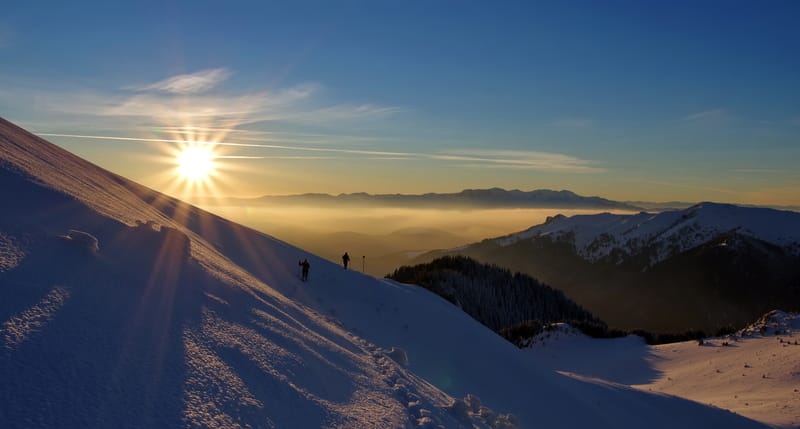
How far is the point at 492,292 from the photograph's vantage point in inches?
2682

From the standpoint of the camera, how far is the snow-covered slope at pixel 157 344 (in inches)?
208

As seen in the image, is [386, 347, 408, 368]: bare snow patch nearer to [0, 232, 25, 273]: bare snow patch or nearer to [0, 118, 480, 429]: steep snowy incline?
[0, 118, 480, 429]: steep snowy incline

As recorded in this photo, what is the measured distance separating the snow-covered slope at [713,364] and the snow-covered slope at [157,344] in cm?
1096

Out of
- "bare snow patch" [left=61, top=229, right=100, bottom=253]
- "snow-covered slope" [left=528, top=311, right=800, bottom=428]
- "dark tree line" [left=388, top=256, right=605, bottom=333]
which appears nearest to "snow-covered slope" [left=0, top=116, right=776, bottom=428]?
"bare snow patch" [left=61, top=229, right=100, bottom=253]

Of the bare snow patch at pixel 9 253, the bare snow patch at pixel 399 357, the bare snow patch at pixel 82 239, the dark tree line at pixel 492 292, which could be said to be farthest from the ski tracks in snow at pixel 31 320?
the dark tree line at pixel 492 292

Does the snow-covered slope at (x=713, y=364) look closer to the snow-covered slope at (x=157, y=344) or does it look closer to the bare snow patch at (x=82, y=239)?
the snow-covered slope at (x=157, y=344)

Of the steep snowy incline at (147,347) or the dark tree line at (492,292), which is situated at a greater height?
the steep snowy incline at (147,347)

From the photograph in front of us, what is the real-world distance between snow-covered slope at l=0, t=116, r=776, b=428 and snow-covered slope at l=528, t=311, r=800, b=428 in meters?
11.0

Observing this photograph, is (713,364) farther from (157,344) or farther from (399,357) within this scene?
(157,344)

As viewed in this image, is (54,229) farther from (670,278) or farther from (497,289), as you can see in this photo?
(670,278)

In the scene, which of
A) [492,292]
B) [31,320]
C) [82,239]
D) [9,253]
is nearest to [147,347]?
[31,320]

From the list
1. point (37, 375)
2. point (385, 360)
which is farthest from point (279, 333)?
point (37, 375)

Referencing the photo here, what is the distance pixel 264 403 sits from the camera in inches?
264

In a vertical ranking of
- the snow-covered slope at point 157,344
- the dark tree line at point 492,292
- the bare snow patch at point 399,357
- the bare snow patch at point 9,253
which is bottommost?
the dark tree line at point 492,292
